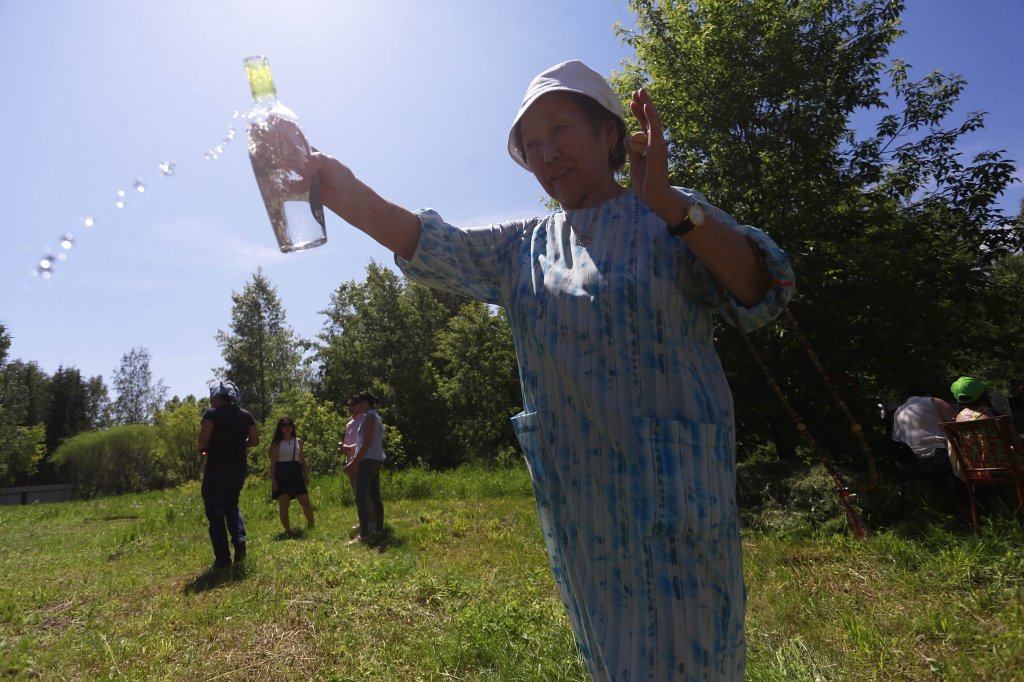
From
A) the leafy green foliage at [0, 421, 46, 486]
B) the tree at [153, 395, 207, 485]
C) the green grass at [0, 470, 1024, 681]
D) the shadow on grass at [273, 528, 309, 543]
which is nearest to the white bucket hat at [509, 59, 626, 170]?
the green grass at [0, 470, 1024, 681]

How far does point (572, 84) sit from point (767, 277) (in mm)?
568

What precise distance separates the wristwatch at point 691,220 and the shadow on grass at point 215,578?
5388 mm

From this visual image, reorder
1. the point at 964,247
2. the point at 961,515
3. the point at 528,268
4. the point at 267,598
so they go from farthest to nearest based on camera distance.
→ 1. the point at 964,247
2. the point at 961,515
3. the point at 267,598
4. the point at 528,268

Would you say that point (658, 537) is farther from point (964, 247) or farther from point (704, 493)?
point (964, 247)

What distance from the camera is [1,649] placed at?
3871 mm

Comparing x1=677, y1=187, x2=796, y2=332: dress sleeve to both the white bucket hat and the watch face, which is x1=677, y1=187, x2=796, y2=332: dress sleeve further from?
the white bucket hat

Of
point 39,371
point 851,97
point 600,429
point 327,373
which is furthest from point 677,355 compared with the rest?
point 39,371

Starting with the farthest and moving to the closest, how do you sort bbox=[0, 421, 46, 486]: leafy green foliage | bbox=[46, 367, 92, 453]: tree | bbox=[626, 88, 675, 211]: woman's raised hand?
bbox=[46, 367, 92, 453]: tree < bbox=[0, 421, 46, 486]: leafy green foliage < bbox=[626, 88, 675, 211]: woman's raised hand

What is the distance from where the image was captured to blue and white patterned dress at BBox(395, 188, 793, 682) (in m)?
1.12

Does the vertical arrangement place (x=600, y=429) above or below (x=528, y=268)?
below

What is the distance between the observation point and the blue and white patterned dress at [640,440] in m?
1.12

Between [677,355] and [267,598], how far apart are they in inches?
171

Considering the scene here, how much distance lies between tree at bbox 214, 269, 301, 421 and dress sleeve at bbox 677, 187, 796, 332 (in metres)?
35.9

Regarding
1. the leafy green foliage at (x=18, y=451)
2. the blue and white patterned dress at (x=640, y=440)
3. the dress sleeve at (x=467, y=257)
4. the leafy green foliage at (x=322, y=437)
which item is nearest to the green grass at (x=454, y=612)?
the blue and white patterned dress at (x=640, y=440)
